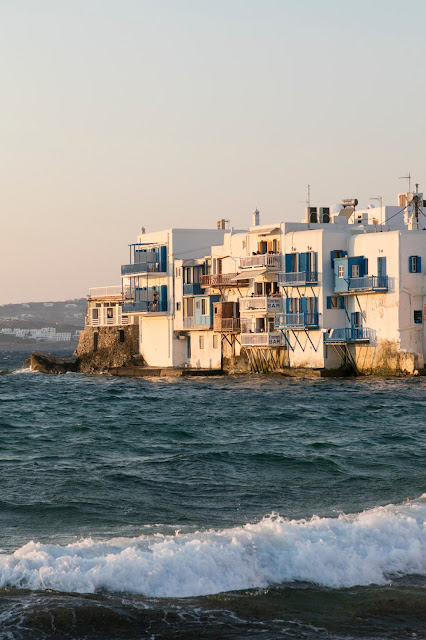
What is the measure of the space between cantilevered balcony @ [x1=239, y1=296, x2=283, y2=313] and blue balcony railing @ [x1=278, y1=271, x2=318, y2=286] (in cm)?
171

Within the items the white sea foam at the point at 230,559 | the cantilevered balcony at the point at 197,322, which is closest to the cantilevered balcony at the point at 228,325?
the cantilevered balcony at the point at 197,322

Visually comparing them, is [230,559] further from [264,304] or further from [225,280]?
[225,280]

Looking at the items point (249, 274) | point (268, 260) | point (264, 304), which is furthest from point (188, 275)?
point (268, 260)

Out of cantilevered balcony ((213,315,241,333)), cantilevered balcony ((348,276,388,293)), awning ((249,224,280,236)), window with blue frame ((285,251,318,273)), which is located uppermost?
awning ((249,224,280,236))

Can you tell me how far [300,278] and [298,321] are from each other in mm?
2442

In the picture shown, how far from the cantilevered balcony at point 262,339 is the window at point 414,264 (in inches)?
371

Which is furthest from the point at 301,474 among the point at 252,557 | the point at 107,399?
the point at 107,399

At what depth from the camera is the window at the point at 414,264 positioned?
180 ft

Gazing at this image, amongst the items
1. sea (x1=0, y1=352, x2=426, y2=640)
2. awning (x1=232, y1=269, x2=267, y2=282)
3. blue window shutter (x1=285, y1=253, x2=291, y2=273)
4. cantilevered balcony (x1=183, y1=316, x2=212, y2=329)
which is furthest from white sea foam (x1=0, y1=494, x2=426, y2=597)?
cantilevered balcony (x1=183, y1=316, x2=212, y2=329)

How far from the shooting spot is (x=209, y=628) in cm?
1099

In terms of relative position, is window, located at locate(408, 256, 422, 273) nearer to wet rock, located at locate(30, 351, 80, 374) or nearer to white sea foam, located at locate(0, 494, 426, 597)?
wet rock, located at locate(30, 351, 80, 374)

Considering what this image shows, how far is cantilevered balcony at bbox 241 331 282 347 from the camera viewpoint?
6062cm

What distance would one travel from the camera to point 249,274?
2467 inches

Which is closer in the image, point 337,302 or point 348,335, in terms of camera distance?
point 348,335
